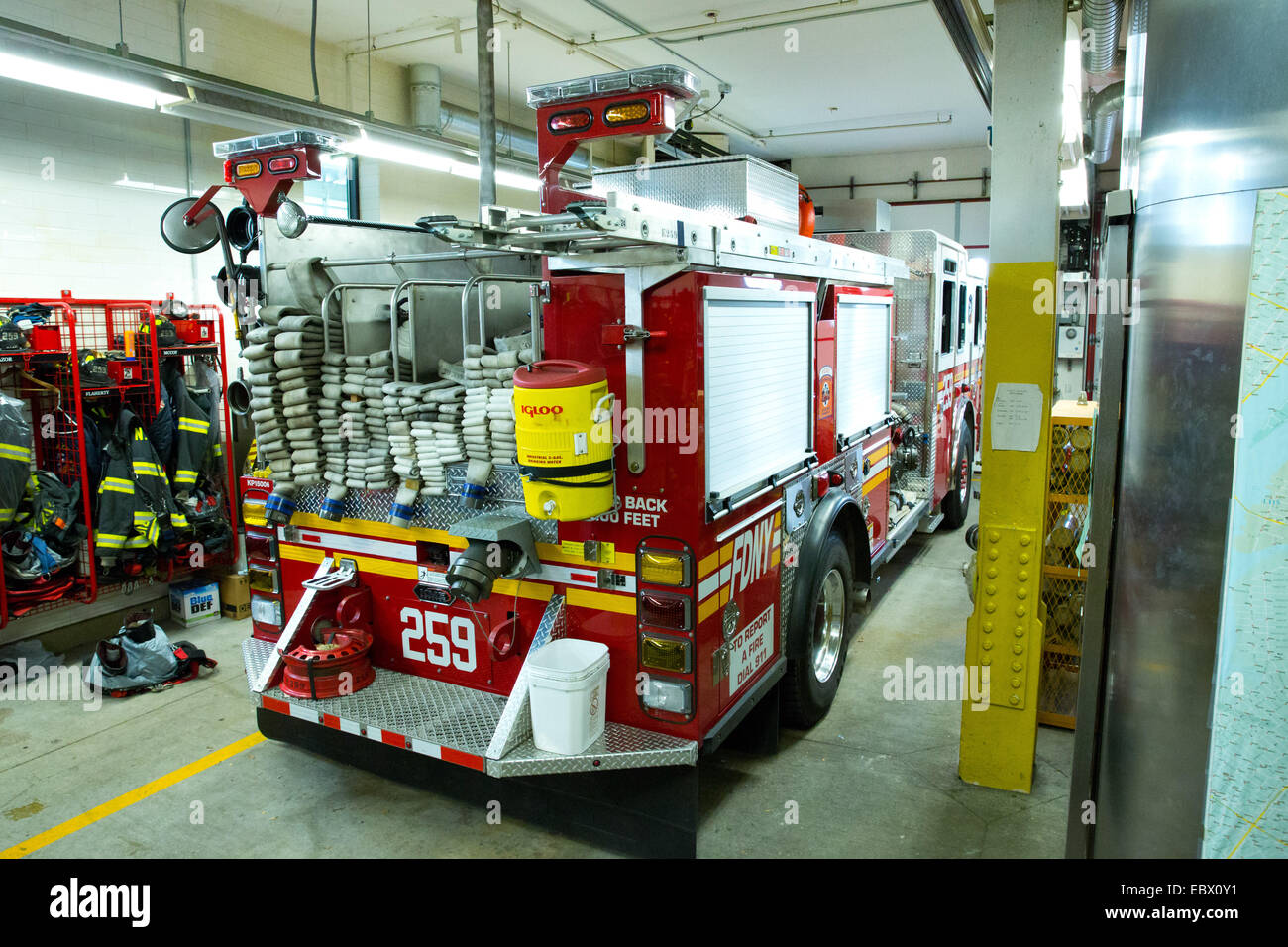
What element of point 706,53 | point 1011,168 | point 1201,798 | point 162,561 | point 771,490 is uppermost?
point 706,53

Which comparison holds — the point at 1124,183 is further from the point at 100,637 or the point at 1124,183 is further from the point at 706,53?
the point at 706,53

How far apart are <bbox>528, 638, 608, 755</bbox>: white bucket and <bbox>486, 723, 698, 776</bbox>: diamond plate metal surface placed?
43 millimetres

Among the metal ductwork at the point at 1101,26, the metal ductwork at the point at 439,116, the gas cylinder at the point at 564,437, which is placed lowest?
the gas cylinder at the point at 564,437

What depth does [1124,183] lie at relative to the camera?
2.35 metres

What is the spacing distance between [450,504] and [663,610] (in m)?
1.09

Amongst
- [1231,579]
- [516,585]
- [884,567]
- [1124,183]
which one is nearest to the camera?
[1231,579]

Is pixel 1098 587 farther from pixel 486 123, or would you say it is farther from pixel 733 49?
pixel 733 49

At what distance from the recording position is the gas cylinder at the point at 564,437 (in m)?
3.02

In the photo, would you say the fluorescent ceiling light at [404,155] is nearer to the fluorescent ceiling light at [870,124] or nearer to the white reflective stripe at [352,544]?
the white reflective stripe at [352,544]

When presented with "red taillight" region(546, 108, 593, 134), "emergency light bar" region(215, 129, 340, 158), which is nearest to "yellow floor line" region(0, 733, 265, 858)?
"emergency light bar" region(215, 129, 340, 158)

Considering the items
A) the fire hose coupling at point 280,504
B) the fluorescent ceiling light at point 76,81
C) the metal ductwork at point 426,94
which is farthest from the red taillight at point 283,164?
the metal ductwork at point 426,94

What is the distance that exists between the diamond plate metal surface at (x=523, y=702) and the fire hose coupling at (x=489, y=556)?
20 cm

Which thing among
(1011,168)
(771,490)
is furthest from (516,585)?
(1011,168)

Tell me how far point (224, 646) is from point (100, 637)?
1001 millimetres
